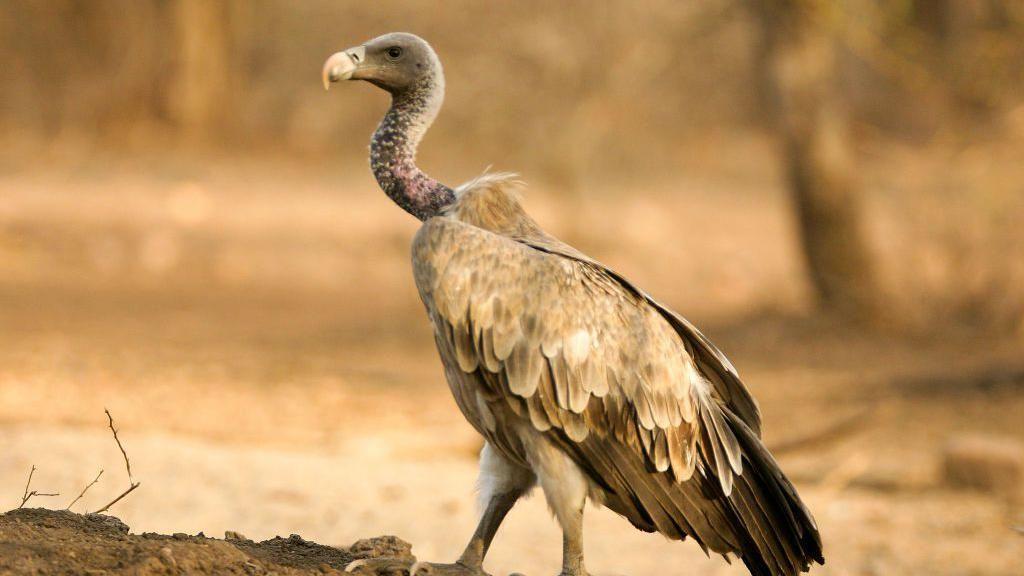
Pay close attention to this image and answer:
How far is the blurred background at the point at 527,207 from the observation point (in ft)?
23.0

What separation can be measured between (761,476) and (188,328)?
9.00 m

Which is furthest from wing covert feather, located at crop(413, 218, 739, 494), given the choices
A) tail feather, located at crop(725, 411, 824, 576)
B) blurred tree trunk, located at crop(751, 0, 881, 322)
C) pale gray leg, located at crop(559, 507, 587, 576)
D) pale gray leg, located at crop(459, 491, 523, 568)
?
blurred tree trunk, located at crop(751, 0, 881, 322)

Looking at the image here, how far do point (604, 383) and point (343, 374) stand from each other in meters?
7.06

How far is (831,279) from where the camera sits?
12.1m

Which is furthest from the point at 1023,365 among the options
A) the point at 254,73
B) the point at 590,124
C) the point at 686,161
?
the point at 254,73

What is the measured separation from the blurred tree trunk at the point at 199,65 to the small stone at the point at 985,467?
1383 centimetres

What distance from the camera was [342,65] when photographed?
400cm

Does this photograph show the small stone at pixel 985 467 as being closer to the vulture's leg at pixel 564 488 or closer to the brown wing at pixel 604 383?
the brown wing at pixel 604 383

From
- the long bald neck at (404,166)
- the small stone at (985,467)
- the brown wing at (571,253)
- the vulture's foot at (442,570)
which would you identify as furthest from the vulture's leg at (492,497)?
the small stone at (985,467)

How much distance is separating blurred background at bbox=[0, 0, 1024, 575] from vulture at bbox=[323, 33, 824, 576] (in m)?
2.17

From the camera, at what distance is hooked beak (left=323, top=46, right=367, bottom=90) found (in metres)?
3.96

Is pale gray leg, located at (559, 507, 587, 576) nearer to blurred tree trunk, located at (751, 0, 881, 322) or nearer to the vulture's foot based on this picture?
the vulture's foot

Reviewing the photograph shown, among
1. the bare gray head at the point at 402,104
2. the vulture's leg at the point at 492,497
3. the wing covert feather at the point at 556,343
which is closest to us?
the wing covert feather at the point at 556,343

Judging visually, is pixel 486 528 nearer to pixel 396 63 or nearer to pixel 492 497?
pixel 492 497
